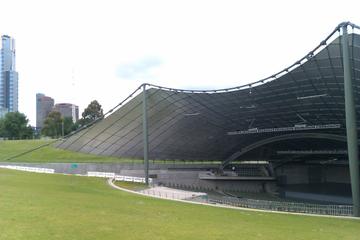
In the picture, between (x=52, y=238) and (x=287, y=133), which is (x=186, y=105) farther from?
(x=52, y=238)

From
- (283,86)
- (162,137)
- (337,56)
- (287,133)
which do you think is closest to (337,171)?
(287,133)

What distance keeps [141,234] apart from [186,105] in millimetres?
41826

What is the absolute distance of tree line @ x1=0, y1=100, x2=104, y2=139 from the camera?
361 feet

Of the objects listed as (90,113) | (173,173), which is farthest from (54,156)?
(90,113)

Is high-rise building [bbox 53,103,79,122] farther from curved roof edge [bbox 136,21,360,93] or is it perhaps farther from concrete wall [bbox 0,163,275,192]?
curved roof edge [bbox 136,21,360,93]

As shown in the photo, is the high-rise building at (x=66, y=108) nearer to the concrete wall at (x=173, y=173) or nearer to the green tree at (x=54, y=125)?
the green tree at (x=54, y=125)

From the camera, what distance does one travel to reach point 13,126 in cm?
11006

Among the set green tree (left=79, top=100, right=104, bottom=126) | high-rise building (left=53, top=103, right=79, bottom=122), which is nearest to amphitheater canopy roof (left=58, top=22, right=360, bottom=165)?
green tree (left=79, top=100, right=104, bottom=126)

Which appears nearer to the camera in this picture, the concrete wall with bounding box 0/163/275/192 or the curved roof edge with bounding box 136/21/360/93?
the curved roof edge with bounding box 136/21/360/93

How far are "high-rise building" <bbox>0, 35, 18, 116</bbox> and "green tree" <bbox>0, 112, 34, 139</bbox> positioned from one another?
173 feet

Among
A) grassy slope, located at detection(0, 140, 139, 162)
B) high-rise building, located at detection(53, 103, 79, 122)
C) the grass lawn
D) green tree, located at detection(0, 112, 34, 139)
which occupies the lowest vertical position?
the grass lawn

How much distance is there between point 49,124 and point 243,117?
264 feet

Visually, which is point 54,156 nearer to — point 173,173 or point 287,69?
point 173,173

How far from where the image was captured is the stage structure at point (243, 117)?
1401 inches
